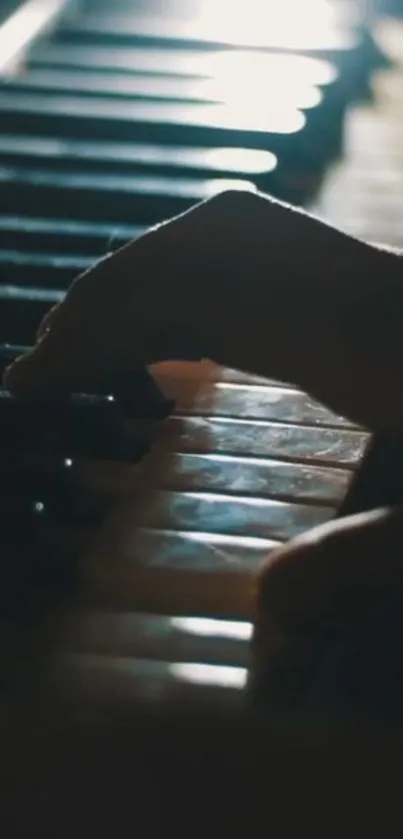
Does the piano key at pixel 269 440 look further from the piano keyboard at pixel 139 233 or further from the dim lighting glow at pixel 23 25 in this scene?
the dim lighting glow at pixel 23 25

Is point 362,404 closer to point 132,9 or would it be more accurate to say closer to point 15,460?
point 15,460

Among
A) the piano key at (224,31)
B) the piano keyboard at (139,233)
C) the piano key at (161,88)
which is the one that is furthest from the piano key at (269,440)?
the piano key at (224,31)

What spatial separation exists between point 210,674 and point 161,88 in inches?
32.1

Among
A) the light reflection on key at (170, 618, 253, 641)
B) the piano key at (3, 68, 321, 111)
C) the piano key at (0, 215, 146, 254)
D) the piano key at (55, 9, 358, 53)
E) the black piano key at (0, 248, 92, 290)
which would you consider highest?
the piano key at (55, 9, 358, 53)

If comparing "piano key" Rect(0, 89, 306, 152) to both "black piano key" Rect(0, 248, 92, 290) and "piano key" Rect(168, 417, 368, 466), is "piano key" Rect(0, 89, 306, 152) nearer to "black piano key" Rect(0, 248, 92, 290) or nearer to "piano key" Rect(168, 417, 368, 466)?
"black piano key" Rect(0, 248, 92, 290)

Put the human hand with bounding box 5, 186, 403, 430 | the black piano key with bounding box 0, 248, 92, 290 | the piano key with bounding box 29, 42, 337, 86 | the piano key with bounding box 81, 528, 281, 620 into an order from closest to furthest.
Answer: the human hand with bounding box 5, 186, 403, 430 < the piano key with bounding box 81, 528, 281, 620 < the black piano key with bounding box 0, 248, 92, 290 < the piano key with bounding box 29, 42, 337, 86

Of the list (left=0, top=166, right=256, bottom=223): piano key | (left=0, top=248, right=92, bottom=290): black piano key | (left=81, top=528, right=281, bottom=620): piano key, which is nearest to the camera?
(left=81, top=528, right=281, bottom=620): piano key

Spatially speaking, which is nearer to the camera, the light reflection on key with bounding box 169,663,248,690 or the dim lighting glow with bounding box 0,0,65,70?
the light reflection on key with bounding box 169,663,248,690

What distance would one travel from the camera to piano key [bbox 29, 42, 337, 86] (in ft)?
5.02

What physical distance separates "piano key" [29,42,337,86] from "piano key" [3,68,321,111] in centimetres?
2

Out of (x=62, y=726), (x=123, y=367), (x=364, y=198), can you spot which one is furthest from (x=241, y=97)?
(x=62, y=726)

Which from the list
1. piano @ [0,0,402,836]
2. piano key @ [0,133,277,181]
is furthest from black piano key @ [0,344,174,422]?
piano key @ [0,133,277,181]

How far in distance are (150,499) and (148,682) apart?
0.55ft

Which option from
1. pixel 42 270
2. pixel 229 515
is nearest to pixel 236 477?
pixel 229 515
